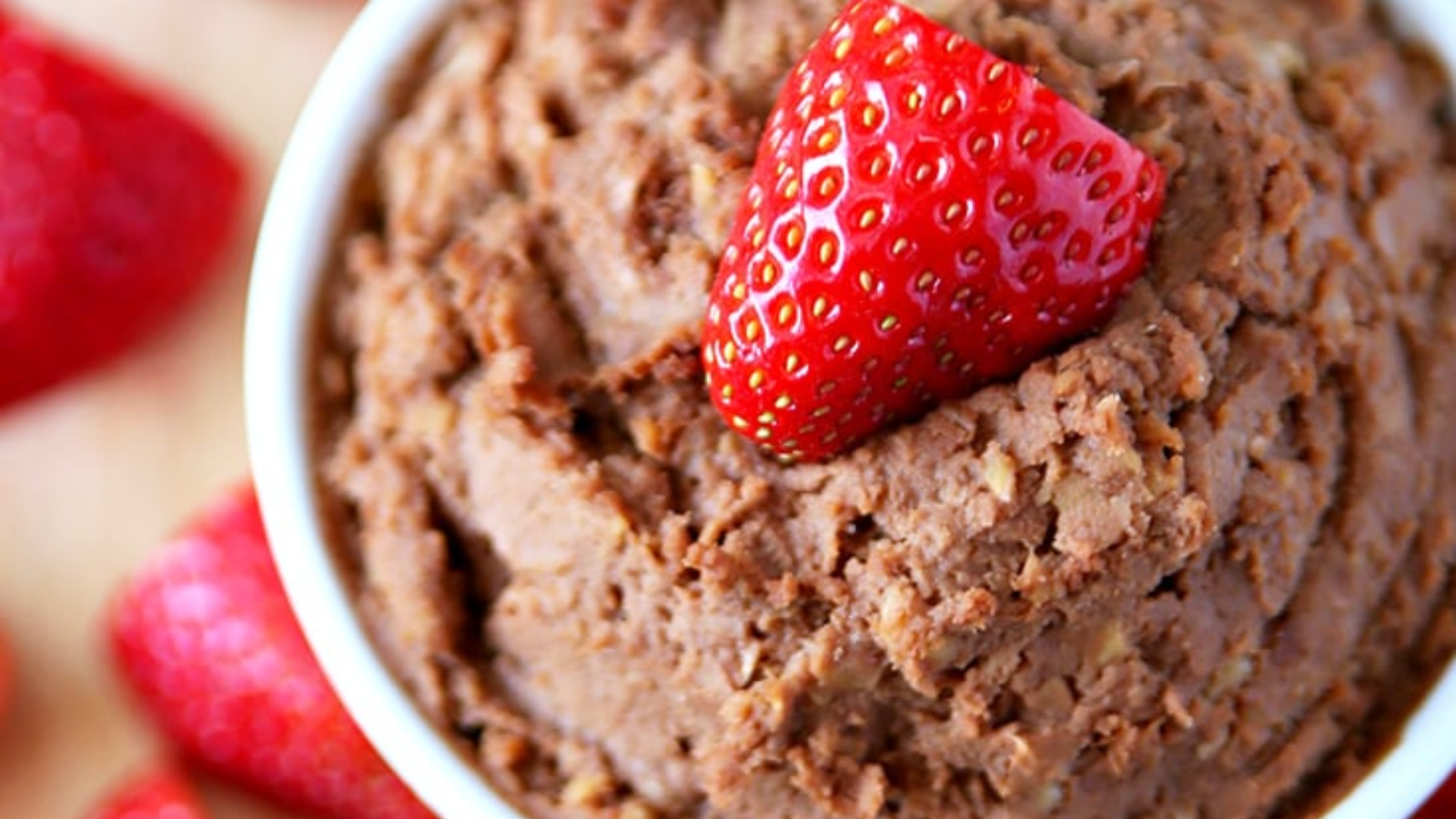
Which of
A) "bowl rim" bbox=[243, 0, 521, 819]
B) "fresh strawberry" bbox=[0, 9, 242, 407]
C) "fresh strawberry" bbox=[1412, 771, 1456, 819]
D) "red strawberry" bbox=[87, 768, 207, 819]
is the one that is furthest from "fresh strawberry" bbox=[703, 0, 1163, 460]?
"fresh strawberry" bbox=[0, 9, 242, 407]

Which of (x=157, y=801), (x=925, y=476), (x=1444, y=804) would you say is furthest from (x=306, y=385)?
(x=1444, y=804)

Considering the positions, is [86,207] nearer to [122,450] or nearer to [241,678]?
[122,450]

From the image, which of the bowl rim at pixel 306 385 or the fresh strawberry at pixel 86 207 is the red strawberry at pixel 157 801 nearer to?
the fresh strawberry at pixel 86 207

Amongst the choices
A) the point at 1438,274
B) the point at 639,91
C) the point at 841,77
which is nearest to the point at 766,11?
the point at 639,91

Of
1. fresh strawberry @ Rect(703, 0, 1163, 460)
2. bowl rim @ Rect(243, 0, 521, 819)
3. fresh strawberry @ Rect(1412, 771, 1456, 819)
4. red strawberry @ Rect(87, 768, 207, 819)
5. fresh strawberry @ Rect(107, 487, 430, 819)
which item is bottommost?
red strawberry @ Rect(87, 768, 207, 819)

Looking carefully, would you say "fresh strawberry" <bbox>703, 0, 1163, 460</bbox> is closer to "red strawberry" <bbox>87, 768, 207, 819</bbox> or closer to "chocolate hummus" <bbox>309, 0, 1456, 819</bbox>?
"chocolate hummus" <bbox>309, 0, 1456, 819</bbox>

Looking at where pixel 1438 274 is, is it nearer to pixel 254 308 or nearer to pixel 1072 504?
pixel 1072 504

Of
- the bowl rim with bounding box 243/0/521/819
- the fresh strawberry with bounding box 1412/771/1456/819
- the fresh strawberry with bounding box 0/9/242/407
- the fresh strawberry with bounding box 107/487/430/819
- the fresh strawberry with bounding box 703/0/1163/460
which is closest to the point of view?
the fresh strawberry with bounding box 703/0/1163/460
